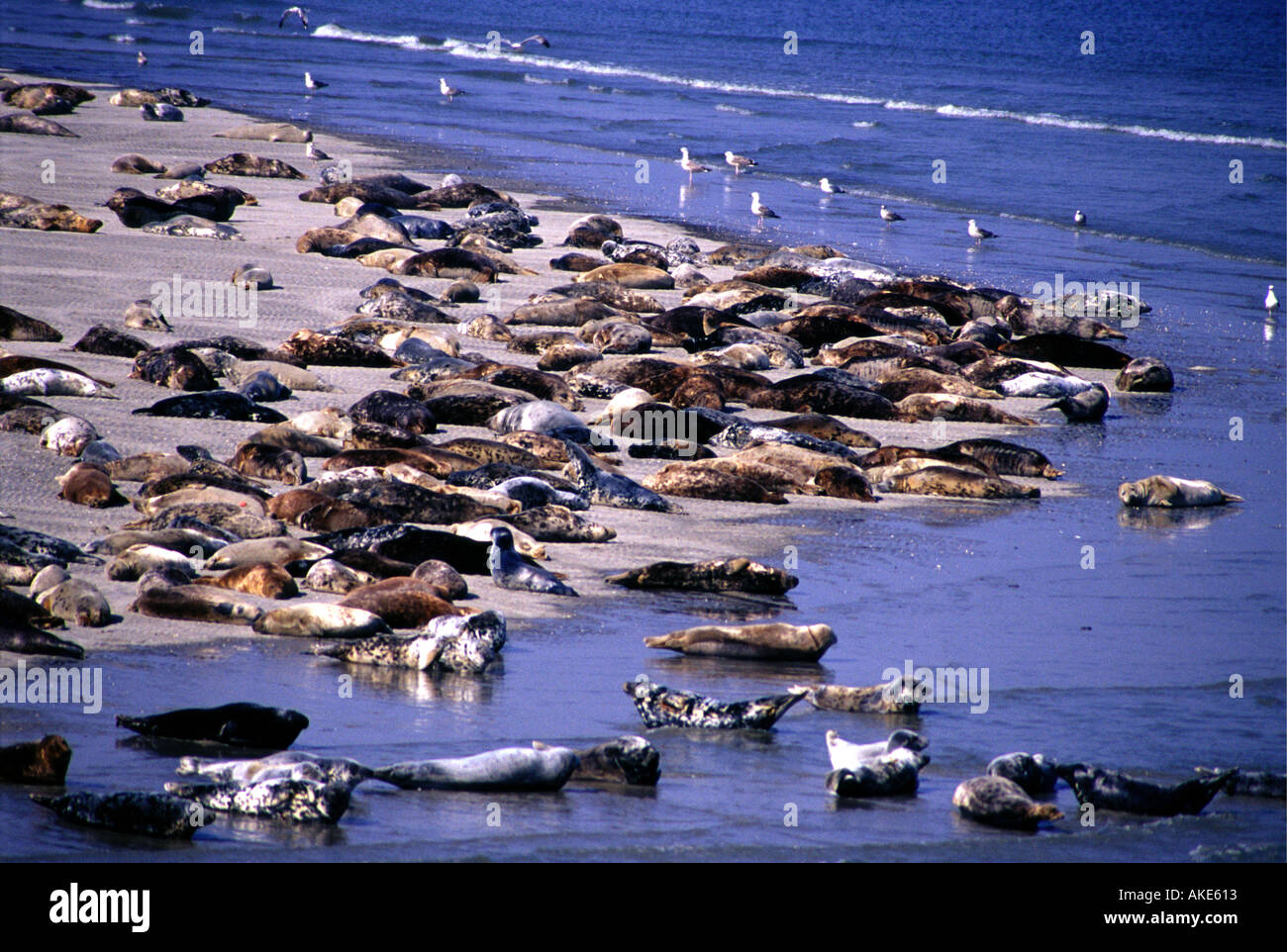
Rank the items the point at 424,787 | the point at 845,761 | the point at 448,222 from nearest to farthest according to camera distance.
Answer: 1. the point at 424,787
2. the point at 845,761
3. the point at 448,222

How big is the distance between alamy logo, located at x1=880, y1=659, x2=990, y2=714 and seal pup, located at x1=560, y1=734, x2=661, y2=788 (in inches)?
42.7

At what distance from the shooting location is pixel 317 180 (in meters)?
19.0

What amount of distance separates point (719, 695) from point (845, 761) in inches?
29.6

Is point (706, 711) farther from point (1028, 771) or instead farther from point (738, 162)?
point (738, 162)

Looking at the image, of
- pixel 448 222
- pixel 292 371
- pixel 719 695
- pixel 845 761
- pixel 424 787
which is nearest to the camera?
pixel 424 787

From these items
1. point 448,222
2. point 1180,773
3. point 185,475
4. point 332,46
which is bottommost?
point 1180,773

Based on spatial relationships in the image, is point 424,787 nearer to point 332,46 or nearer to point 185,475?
point 185,475

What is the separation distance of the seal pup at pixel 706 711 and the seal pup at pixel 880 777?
1.59 feet

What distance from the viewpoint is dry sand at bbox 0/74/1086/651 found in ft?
21.0

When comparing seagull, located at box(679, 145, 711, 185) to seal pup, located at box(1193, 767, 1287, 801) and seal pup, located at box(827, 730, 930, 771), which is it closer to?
seal pup, located at box(827, 730, 930, 771)

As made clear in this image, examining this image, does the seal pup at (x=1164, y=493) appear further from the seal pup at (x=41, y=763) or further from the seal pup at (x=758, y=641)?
the seal pup at (x=41, y=763)

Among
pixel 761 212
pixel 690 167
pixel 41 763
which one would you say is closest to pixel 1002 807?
pixel 41 763

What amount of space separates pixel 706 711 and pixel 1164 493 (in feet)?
14.4

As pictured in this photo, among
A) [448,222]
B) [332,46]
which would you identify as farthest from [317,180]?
[332,46]
